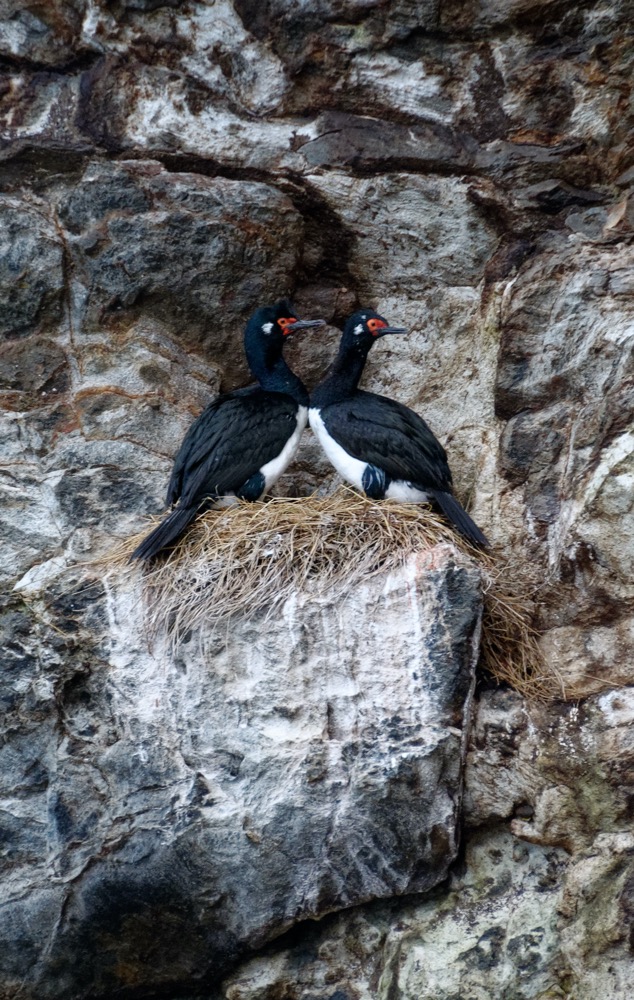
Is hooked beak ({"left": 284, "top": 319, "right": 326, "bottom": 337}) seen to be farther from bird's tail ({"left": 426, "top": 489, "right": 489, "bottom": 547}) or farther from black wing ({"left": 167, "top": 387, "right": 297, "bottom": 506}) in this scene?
bird's tail ({"left": 426, "top": 489, "right": 489, "bottom": 547})

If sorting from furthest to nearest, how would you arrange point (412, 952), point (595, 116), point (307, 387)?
point (307, 387) → point (595, 116) → point (412, 952)

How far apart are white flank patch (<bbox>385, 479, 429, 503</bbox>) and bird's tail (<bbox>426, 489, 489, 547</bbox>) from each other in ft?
0.17

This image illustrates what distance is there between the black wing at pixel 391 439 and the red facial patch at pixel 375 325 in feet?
0.83

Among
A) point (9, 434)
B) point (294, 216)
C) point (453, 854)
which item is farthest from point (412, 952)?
point (294, 216)

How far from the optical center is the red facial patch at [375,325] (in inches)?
182

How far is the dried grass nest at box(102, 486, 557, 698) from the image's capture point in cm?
396

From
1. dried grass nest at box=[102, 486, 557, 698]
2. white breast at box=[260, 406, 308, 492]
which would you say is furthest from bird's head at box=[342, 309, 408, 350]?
dried grass nest at box=[102, 486, 557, 698]

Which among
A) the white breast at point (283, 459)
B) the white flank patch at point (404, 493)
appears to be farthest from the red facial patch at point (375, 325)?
the white flank patch at point (404, 493)

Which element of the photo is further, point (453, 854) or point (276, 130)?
point (276, 130)

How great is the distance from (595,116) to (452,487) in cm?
146

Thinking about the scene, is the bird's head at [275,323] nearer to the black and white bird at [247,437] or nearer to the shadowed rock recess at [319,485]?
the black and white bird at [247,437]

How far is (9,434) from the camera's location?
4.56 m

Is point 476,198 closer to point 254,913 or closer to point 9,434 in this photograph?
point 9,434

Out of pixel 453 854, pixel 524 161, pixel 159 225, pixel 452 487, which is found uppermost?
pixel 524 161
